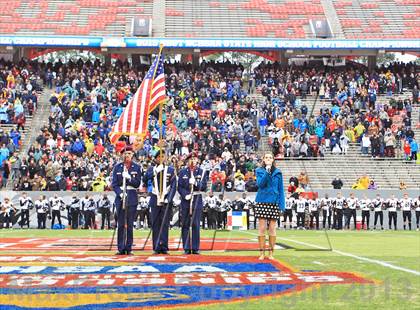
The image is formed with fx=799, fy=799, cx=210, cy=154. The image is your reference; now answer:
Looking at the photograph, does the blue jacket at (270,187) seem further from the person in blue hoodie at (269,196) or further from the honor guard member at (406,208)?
the honor guard member at (406,208)

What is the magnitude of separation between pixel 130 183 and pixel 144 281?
522 cm

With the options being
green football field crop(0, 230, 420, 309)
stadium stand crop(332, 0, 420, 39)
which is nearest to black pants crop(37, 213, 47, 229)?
green football field crop(0, 230, 420, 309)

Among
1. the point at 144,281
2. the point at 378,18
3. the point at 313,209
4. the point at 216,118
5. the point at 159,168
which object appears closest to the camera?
the point at 144,281

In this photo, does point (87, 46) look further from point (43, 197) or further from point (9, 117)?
point (43, 197)

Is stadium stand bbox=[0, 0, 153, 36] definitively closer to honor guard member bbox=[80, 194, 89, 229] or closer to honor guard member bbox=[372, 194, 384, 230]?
honor guard member bbox=[80, 194, 89, 229]

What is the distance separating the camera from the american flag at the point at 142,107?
1669 centimetres

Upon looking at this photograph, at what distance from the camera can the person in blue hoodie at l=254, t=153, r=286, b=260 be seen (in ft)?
44.0

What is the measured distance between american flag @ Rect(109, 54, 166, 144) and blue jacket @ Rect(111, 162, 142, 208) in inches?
71.4

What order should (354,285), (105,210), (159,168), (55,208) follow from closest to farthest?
(354,285)
(159,168)
(105,210)
(55,208)

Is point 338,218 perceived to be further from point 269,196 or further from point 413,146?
point 269,196

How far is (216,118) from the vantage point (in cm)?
4003

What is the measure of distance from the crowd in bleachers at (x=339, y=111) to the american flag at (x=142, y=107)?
19395mm

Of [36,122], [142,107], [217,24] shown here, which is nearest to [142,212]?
[36,122]

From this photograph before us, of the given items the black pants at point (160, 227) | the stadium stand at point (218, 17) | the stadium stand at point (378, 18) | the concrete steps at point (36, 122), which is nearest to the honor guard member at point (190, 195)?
the black pants at point (160, 227)
